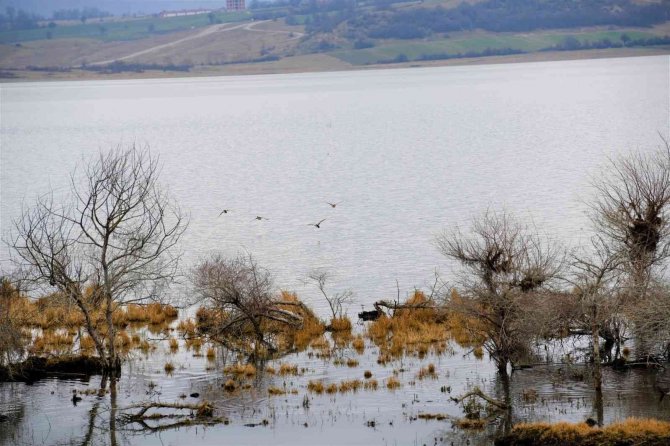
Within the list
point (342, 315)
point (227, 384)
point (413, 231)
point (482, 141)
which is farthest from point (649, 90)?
point (227, 384)

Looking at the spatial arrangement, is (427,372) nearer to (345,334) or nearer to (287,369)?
(287,369)

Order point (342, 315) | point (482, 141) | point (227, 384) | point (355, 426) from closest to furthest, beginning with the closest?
point (355, 426) < point (227, 384) < point (342, 315) < point (482, 141)

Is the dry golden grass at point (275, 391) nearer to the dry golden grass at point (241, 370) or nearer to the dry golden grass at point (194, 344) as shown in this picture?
the dry golden grass at point (241, 370)

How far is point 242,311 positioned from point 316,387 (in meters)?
5.47

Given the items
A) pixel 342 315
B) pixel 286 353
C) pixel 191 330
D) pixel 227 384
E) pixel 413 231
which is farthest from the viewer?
pixel 413 231

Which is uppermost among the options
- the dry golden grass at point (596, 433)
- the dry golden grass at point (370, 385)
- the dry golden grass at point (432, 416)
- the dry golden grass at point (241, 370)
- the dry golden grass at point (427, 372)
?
the dry golden grass at point (241, 370)

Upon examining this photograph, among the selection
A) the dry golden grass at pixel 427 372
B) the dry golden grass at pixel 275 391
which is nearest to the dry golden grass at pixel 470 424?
the dry golden grass at pixel 427 372

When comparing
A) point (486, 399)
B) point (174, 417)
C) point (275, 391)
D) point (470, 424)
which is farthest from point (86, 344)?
point (486, 399)

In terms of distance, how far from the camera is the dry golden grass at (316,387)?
30156 mm

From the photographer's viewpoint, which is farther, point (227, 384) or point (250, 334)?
point (250, 334)

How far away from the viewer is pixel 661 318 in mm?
27047

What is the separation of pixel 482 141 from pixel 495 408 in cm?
9884

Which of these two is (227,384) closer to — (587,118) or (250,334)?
(250,334)

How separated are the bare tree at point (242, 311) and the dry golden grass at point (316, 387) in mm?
4226
